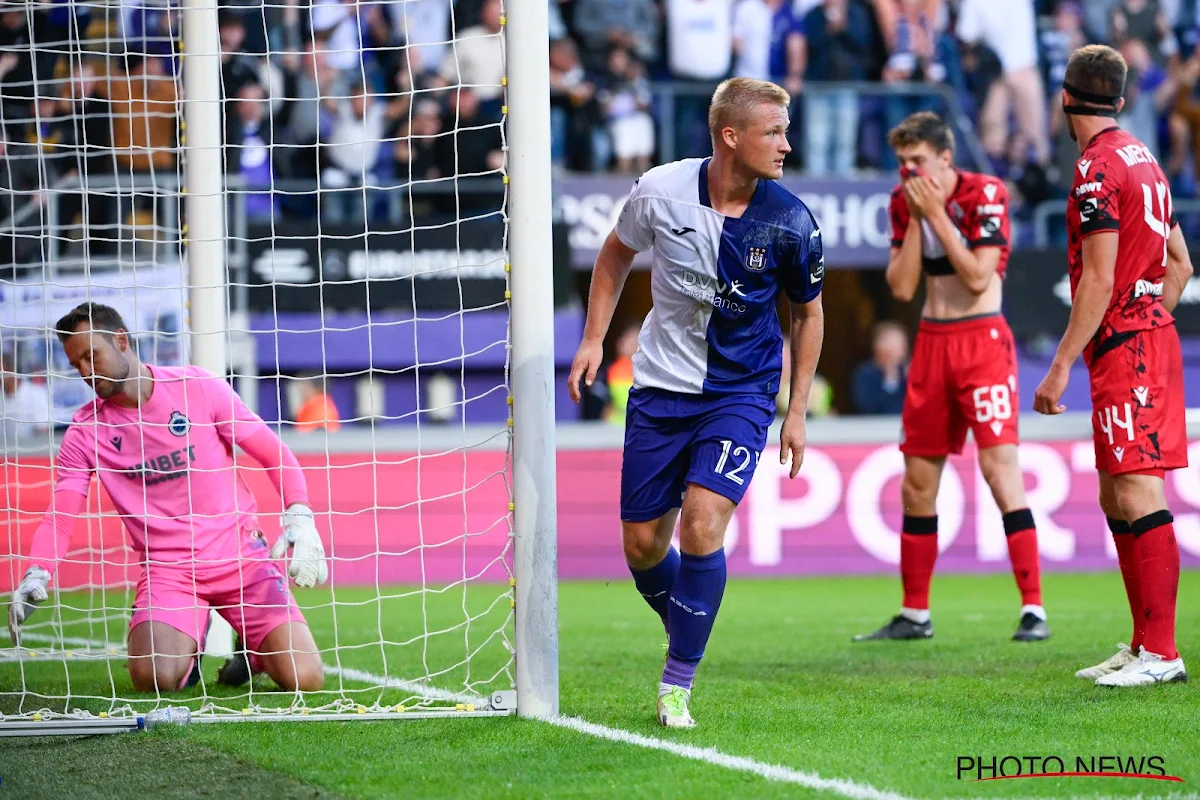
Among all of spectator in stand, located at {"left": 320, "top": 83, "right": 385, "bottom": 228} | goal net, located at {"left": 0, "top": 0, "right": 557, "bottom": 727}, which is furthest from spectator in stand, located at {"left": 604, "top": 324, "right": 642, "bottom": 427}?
spectator in stand, located at {"left": 320, "top": 83, "right": 385, "bottom": 228}

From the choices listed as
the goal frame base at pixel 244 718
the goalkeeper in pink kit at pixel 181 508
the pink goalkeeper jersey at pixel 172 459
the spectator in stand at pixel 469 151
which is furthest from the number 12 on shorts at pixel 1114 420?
the spectator in stand at pixel 469 151

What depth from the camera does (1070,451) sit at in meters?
11.2

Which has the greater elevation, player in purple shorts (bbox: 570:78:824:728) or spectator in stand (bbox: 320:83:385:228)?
spectator in stand (bbox: 320:83:385:228)

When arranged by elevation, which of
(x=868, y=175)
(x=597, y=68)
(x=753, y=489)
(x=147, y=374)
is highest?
(x=597, y=68)

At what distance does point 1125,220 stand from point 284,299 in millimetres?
8313

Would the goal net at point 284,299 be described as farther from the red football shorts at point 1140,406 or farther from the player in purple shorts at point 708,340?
the red football shorts at point 1140,406

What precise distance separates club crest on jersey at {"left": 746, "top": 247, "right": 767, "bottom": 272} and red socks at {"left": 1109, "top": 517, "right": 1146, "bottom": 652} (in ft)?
6.20

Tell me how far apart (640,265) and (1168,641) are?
29.1 feet

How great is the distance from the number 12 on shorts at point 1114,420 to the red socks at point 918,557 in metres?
1.81

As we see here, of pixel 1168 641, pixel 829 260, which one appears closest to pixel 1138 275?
pixel 1168 641

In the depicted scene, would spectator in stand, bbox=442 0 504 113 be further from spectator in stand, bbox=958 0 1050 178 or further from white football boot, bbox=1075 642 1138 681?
white football boot, bbox=1075 642 1138 681

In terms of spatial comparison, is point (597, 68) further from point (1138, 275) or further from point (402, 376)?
point (1138, 275)

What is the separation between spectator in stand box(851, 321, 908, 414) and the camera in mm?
13422

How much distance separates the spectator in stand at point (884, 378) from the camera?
44.0ft
